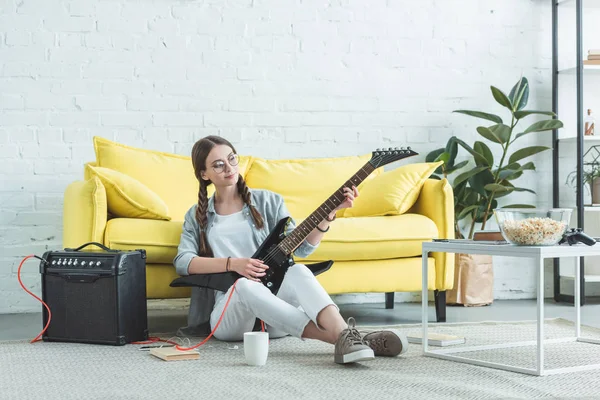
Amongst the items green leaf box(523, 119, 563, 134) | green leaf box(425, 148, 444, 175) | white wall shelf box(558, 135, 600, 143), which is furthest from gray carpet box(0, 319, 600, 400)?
white wall shelf box(558, 135, 600, 143)

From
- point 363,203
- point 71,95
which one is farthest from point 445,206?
point 71,95

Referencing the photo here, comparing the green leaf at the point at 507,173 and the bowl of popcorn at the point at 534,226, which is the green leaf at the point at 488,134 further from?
the bowl of popcorn at the point at 534,226

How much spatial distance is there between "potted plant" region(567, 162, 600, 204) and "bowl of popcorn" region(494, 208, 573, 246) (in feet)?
7.18

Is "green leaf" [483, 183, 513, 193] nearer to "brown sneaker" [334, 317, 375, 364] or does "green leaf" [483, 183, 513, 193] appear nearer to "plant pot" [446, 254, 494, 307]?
"plant pot" [446, 254, 494, 307]

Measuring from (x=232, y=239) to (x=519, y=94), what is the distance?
7.02 ft

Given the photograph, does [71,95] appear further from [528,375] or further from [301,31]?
[528,375]

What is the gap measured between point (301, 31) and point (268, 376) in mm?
2608

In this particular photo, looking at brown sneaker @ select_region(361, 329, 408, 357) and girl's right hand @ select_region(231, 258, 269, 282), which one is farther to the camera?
girl's right hand @ select_region(231, 258, 269, 282)

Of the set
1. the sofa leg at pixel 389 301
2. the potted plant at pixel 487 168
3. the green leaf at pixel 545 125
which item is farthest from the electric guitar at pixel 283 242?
the green leaf at pixel 545 125

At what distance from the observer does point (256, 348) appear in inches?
91.7

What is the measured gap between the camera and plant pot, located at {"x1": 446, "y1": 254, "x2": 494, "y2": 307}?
4.05 m

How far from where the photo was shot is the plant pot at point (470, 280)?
4.05 meters

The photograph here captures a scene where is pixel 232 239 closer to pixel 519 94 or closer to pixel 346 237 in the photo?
pixel 346 237

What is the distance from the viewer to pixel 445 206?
348 cm
